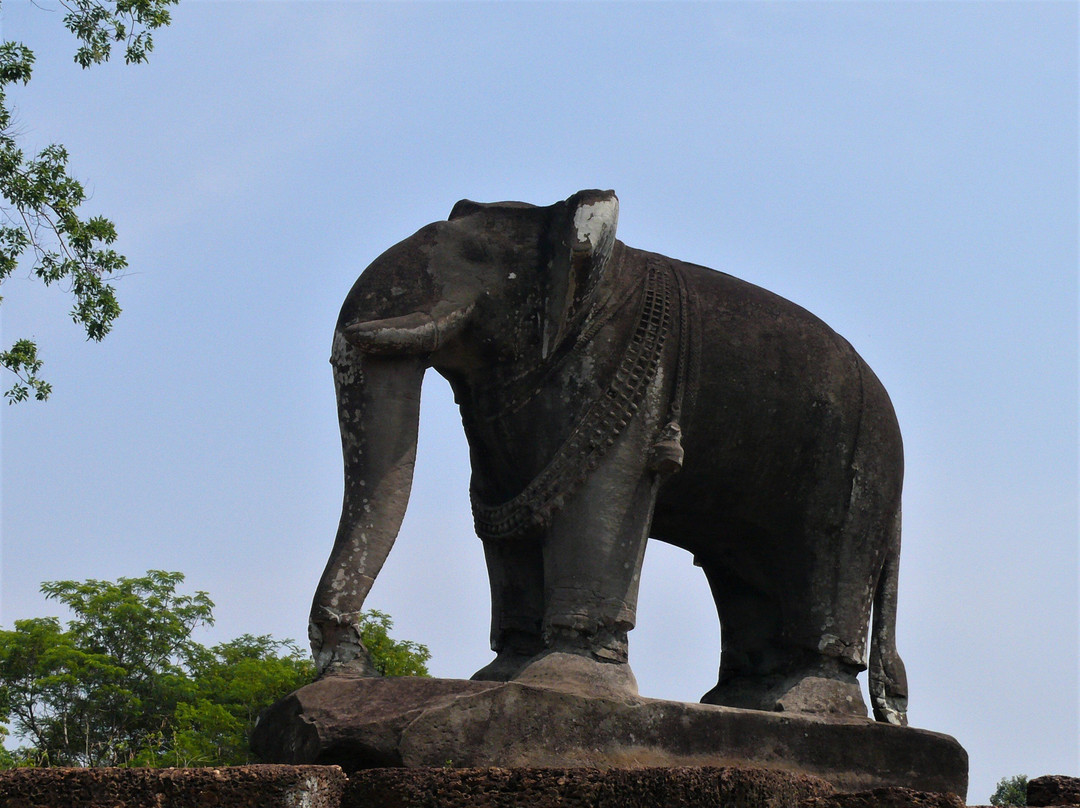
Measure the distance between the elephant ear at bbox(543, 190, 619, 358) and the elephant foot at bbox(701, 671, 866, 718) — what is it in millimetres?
1877

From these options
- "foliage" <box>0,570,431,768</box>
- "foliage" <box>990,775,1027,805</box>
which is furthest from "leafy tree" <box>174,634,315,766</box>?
"foliage" <box>990,775,1027,805</box>

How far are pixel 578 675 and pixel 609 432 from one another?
106 cm

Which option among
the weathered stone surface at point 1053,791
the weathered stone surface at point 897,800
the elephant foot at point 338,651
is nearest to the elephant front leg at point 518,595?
the elephant foot at point 338,651

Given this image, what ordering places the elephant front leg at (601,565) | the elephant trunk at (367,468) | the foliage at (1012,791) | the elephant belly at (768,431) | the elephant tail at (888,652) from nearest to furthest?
the elephant trunk at (367,468) → the elephant front leg at (601,565) → the elephant belly at (768,431) → the elephant tail at (888,652) → the foliage at (1012,791)

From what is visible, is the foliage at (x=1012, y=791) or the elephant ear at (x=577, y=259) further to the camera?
the foliage at (x=1012, y=791)

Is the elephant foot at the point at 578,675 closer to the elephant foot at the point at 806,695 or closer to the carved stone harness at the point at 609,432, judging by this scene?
the carved stone harness at the point at 609,432

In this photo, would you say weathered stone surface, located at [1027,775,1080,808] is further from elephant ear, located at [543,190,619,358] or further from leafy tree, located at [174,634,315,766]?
leafy tree, located at [174,634,315,766]

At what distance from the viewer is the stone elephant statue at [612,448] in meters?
6.43

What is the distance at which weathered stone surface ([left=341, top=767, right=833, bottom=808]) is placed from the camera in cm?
503

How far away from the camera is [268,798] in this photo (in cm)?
493

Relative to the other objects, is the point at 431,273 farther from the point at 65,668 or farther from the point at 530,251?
the point at 65,668

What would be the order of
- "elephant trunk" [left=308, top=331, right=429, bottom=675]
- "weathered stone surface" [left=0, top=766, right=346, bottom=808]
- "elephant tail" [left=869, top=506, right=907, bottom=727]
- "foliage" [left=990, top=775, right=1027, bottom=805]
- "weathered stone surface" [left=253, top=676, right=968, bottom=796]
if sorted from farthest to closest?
"foliage" [left=990, top=775, right=1027, bottom=805] < "elephant tail" [left=869, top=506, right=907, bottom=727] < "elephant trunk" [left=308, top=331, right=429, bottom=675] < "weathered stone surface" [left=253, top=676, right=968, bottom=796] < "weathered stone surface" [left=0, top=766, right=346, bottom=808]

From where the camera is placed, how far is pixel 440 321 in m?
6.51

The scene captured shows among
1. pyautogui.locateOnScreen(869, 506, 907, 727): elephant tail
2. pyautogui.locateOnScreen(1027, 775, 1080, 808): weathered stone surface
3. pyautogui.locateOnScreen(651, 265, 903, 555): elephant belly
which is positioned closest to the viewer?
pyautogui.locateOnScreen(1027, 775, 1080, 808): weathered stone surface
